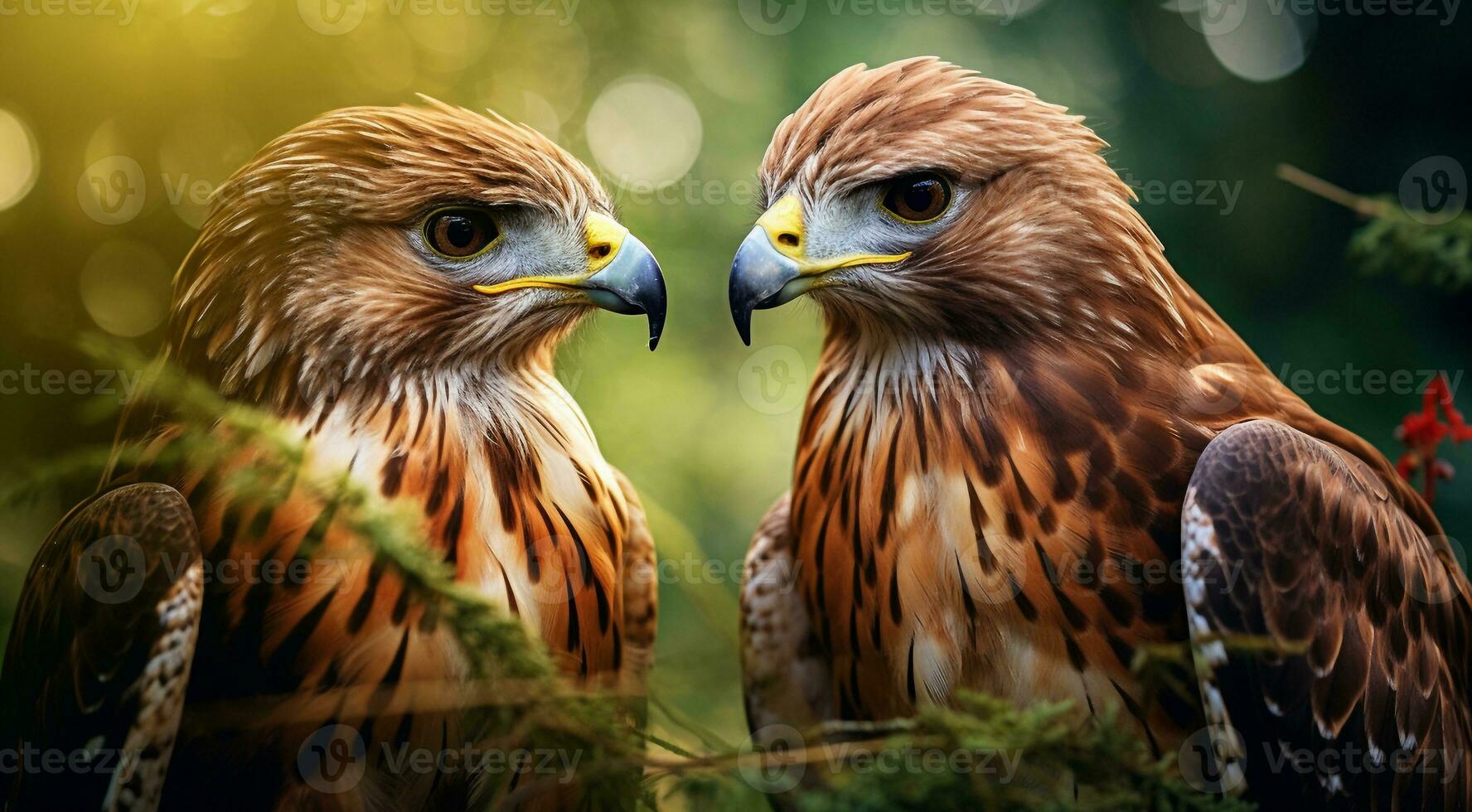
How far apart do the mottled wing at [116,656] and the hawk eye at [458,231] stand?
78 cm

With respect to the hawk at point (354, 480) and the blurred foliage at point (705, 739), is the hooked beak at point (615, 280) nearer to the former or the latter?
the hawk at point (354, 480)

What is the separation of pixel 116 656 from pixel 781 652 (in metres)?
1.60

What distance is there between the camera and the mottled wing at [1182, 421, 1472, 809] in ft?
7.16

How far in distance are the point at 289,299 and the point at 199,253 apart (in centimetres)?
34

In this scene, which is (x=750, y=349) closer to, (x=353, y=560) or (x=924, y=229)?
(x=924, y=229)

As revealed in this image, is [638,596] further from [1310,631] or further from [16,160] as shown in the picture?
[16,160]

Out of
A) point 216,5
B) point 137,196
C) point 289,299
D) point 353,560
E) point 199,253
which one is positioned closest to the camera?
point 353,560

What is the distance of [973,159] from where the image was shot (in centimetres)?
246

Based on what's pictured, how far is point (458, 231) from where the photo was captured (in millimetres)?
2453

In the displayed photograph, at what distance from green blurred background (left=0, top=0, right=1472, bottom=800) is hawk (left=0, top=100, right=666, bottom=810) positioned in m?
1.27

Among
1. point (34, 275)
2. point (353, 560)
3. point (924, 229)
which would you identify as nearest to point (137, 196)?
point (34, 275)

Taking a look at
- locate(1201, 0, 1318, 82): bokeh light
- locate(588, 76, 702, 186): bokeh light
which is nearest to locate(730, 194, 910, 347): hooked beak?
locate(588, 76, 702, 186): bokeh light

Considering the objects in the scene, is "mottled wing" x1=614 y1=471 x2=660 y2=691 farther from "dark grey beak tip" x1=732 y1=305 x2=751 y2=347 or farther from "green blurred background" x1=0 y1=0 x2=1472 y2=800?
"green blurred background" x1=0 y1=0 x2=1472 y2=800

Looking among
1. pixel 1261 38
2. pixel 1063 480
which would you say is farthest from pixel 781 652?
pixel 1261 38
